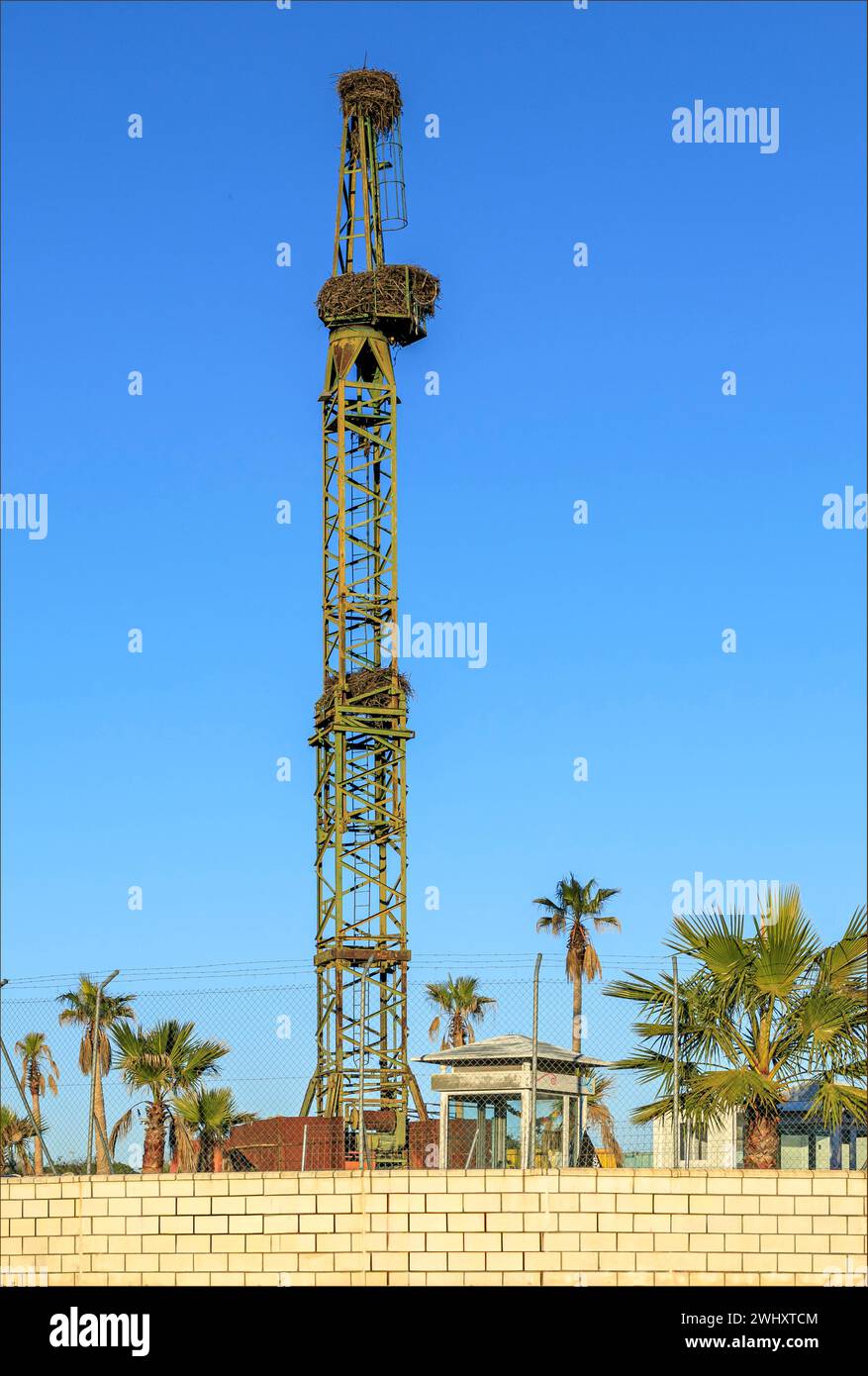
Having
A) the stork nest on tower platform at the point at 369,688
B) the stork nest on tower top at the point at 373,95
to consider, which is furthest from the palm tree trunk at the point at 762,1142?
the stork nest on tower top at the point at 373,95

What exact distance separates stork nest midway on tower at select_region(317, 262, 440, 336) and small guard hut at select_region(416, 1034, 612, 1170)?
98.1 ft

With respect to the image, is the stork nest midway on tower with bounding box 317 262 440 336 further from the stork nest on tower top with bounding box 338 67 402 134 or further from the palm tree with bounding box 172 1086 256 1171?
the palm tree with bounding box 172 1086 256 1171

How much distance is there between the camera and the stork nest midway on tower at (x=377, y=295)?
163 feet

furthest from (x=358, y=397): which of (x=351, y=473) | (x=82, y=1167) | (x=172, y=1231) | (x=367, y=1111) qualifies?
(x=172, y=1231)

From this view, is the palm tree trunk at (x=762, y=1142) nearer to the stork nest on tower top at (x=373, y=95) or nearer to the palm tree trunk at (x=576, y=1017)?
the palm tree trunk at (x=576, y=1017)

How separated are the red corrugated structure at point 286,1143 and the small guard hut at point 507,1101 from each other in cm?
Result: 976

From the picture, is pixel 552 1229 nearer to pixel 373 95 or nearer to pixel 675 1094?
pixel 675 1094

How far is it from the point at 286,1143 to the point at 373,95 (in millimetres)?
30772

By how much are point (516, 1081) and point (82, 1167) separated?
20.4 feet

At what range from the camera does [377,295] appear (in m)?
49.6

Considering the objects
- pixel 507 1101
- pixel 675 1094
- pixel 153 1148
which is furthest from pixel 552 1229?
pixel 153 1148

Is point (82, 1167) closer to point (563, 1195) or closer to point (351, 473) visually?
point (563, 1195)
